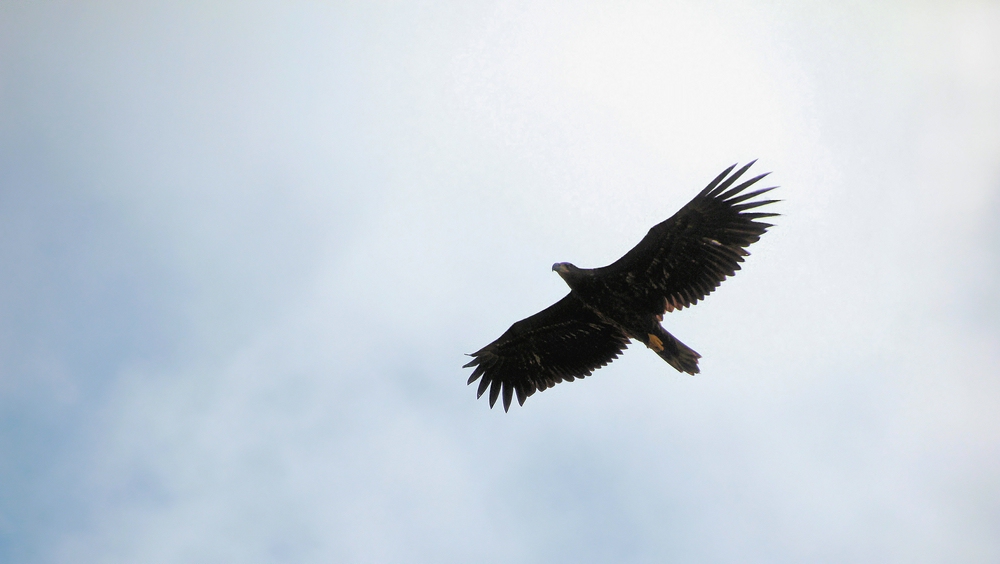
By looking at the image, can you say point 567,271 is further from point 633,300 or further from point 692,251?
point 692,251

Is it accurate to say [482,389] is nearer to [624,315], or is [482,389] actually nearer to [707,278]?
[624,315]

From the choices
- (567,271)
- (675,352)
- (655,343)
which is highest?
(567,271)

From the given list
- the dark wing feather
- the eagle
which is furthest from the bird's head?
the dark wing feather

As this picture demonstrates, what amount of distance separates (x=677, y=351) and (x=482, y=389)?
4.08 m

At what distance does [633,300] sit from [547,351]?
2.29 m

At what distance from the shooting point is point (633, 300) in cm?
1318

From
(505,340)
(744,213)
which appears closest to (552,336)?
(505,340)

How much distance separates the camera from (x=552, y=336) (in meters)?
14.5

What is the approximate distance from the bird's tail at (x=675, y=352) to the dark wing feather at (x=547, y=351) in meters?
1.22

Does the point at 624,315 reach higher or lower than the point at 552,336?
lower

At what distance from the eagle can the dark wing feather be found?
2 cm

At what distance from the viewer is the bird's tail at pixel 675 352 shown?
41.7 ft

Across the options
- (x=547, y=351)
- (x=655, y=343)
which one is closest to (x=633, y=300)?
(x=655, y=343)

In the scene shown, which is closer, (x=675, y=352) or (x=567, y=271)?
(x=675, y=352)
